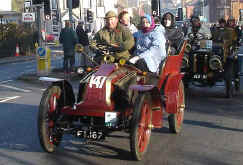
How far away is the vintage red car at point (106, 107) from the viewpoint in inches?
239

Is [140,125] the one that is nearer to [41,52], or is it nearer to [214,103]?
[214,103]

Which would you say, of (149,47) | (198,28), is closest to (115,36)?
(149,47)

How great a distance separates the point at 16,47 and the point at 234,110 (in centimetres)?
2382

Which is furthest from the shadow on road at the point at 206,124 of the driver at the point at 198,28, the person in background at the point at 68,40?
the person in background at the point at 68,40

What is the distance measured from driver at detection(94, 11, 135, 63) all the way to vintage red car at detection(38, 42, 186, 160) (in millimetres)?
505

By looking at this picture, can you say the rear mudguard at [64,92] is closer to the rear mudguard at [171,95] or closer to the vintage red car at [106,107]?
the vintage red car at [106,107]

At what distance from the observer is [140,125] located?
19.9 ft

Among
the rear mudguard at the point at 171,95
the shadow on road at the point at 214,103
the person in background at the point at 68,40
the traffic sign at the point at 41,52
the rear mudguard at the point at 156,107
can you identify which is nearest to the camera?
the rear mudguard at the point at 156,107

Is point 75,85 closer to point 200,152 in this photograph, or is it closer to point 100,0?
point 200,152

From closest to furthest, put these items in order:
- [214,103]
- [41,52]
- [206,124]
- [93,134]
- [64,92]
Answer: [93,134] < [64,92] < [206,124] < [214,103] < [41,52]

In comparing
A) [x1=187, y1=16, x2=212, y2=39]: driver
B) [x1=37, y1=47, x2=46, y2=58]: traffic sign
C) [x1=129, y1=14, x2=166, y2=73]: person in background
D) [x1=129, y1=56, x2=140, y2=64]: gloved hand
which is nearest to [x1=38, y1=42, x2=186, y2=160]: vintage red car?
[x1=129, y1=56, x2=140, y2=64]: gloved hand

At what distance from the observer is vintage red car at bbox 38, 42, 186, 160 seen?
6.07 m

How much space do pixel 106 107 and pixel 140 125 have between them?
20.1 inches

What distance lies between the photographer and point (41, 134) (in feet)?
20.2
